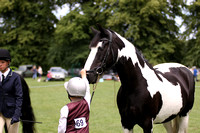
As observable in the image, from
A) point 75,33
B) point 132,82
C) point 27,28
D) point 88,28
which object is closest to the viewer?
point 132,82

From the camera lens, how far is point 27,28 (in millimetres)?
39125

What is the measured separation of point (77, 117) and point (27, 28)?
→ 128 ft

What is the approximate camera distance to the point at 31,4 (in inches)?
1519

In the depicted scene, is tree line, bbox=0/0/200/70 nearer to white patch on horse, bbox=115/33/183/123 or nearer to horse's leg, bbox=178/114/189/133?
horse's leg, bbox=178/114/189/133

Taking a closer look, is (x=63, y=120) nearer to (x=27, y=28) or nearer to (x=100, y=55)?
(x=100, y=55)

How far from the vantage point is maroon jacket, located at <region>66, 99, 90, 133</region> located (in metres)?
2.56

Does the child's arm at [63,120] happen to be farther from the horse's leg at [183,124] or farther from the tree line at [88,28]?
the tree line at [88,28]

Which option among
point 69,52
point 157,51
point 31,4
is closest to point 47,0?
point 31,4

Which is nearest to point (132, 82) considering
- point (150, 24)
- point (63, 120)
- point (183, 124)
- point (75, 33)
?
point (63, 120)

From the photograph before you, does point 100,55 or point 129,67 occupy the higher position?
point 100,55

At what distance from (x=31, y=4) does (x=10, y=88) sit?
37999mm

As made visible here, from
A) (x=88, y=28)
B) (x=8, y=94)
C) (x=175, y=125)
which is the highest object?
(x=88, y=28)

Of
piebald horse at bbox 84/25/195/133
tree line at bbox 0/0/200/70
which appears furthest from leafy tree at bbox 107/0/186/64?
piebald horse at bbox 84/25/195/133

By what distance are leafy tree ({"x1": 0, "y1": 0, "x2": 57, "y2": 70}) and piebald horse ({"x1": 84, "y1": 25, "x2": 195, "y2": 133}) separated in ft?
116
